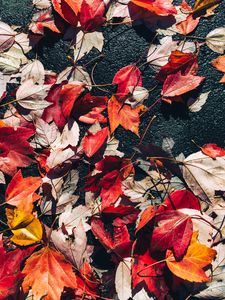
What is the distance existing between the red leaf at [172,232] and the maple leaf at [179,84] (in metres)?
0.45

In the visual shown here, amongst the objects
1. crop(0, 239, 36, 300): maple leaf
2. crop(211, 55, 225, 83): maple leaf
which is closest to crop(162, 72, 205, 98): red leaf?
crop(211, 55, 225, 83): maple leaf

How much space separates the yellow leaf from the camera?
1619mm

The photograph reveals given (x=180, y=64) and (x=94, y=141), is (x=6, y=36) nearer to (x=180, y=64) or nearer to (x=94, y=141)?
(x=94, y=141)

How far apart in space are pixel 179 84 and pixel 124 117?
240 millimetres

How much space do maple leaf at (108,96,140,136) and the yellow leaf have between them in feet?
1.43

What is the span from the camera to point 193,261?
1553 mm

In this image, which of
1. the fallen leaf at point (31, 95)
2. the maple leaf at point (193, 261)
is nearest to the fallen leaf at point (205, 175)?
the maple leaf at point (193, 261)

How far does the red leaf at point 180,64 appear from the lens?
68.4 inches

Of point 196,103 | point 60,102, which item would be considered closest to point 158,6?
point 196,103

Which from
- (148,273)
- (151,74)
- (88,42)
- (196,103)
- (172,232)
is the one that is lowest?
(148,273)

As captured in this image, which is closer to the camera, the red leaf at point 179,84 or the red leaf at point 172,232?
the red leaf at point 172,232

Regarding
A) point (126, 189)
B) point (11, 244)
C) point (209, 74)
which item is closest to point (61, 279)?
point (11, 244)

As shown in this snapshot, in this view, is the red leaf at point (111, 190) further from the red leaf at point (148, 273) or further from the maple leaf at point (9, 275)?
the maple leaf at point (9, 275)

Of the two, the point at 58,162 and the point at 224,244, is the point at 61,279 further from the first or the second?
the point at 224,244
